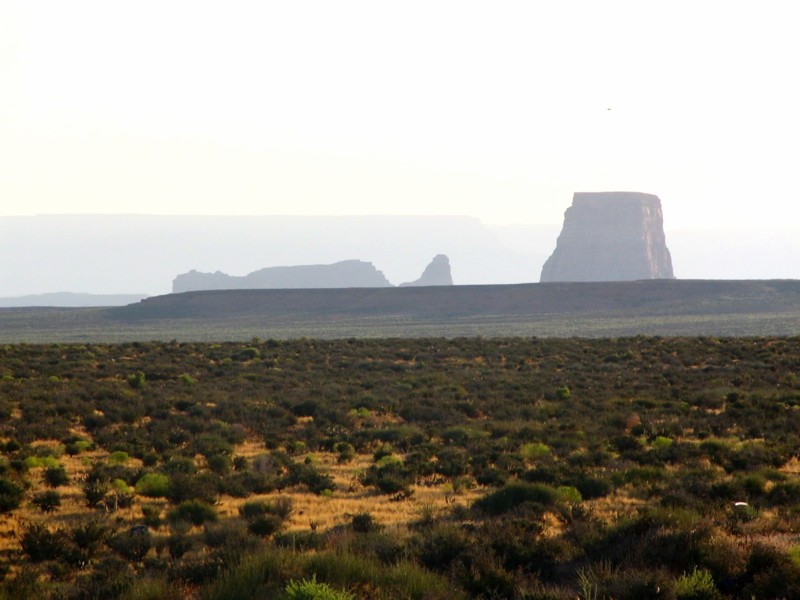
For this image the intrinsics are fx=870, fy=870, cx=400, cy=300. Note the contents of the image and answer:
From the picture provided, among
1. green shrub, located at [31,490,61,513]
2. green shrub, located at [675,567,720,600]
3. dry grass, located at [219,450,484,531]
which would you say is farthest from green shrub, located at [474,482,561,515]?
green shrub, located at [31,490,61,513]

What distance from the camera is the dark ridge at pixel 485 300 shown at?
99.2m

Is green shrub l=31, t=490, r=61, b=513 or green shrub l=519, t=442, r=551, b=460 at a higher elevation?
green shrub l=31, t=490, r=61, b=513

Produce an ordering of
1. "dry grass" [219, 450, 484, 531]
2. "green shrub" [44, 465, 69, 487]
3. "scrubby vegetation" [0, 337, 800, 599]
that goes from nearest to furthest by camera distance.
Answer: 1. "scrubby vegetation" [0, 337, 800, 599]
2. "dry grass" [219, 450, 484, 531]
3. "green shrub" [44, 465, 69, 487]

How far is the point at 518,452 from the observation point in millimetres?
18922

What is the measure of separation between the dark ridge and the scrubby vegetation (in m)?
64.5

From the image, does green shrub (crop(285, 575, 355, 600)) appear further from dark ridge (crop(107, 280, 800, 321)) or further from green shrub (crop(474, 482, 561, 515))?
dark ridge (crop(107, 280, 800, 321))

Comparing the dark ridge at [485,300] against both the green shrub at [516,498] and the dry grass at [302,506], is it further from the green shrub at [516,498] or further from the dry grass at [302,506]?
the green shrub at [516,498]

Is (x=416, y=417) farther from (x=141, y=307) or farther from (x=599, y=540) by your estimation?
(x=141, y=307)

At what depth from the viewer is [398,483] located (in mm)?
15555

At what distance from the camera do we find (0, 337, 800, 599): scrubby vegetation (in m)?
8.67

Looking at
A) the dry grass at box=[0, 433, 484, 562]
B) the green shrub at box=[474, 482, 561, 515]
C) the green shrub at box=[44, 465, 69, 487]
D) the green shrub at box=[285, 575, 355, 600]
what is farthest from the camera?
the green shrub at box=[44, 465, 69, 487]

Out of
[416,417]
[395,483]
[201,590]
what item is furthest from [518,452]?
[201,590]

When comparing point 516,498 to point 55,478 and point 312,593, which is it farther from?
point 55,478

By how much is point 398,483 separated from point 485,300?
92735mm
